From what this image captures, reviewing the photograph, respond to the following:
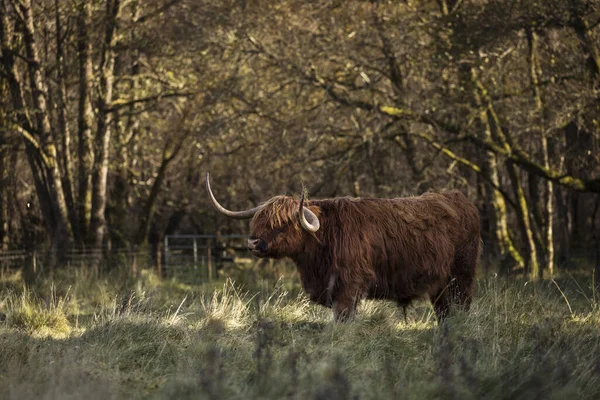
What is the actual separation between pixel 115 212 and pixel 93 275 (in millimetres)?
8223

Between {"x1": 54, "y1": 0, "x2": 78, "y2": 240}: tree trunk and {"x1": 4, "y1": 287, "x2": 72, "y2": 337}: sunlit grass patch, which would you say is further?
{"x1": 54, "y1": 0, "x2": 78, "y2": 240}: tree trunk

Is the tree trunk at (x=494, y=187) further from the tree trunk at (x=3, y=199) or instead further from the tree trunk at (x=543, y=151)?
the tree trunk at (x=3, y=199)

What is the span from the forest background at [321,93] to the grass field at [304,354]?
6629mm

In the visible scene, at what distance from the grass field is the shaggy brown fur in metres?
0.28

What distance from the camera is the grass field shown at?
5.50m

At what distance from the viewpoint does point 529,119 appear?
1566 cm

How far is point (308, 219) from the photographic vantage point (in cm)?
879

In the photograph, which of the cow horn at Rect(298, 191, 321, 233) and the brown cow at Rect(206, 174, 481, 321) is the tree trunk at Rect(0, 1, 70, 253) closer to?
the brown cow at Rect(206, 174, 481, 321)

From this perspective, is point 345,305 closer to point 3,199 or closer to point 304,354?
point 304,354

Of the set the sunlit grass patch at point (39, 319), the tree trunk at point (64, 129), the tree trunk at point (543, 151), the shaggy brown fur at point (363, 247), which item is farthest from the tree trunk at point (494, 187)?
the sunlit grass patch at point (39, 319)

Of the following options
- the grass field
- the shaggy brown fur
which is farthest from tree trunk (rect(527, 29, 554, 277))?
the grass field

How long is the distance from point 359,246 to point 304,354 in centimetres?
256

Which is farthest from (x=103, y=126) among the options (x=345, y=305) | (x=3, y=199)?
(x=345, y=305)

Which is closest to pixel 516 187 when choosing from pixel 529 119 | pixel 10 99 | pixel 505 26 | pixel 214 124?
pixel 529 119
